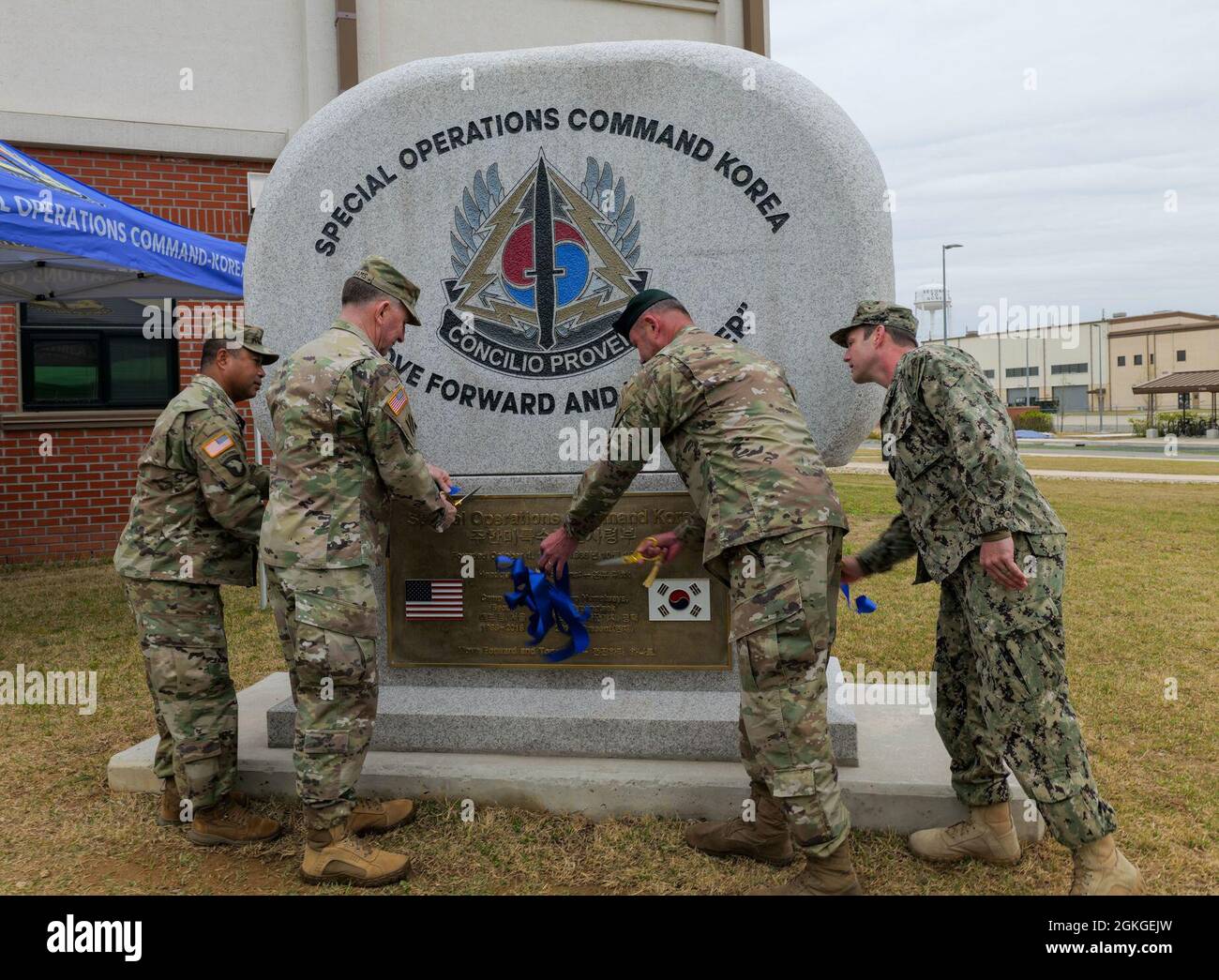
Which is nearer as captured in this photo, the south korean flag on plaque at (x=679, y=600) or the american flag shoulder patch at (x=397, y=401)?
the american flag shoulder patch at (x=397, y=401)

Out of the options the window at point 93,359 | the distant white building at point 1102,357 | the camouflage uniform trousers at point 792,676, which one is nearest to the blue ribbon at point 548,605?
the camouflage uniform trousers at point 792,676

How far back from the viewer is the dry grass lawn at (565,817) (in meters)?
3.11

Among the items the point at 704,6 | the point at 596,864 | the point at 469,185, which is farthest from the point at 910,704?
the point at 704,6

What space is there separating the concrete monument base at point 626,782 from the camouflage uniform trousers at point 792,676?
577 mm

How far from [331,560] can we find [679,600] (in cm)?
140

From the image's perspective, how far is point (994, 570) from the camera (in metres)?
2.79

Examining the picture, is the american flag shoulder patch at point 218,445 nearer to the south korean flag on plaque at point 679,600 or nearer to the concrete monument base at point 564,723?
the concrete monument base at point 564,723

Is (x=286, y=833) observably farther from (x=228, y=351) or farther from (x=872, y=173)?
(x=872, y=173)

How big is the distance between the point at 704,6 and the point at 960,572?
10.0m

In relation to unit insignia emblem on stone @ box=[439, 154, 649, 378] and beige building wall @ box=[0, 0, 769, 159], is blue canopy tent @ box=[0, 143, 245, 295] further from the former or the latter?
unit insignia emblem on stone @ box=[439, 154, 649, 378]

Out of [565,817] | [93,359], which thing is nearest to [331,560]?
[565,817]

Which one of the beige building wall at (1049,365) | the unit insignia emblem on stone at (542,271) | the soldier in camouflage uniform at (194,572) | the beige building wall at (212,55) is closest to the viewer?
the soldier in camouflage uniform at (194,572)

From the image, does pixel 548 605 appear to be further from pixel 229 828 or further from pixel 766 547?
pixel 229 828

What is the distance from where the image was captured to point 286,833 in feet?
11.3
